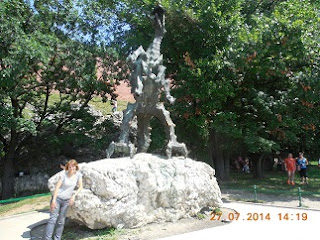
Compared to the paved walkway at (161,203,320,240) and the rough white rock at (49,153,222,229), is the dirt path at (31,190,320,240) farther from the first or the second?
the paved walkway at (161,203,320,240)

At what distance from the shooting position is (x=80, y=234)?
25.0 ft

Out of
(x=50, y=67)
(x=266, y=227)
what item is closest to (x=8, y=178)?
(x=50, y=67)

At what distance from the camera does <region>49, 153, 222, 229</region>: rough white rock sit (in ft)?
23.7

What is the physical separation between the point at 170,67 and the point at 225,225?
11672 mm

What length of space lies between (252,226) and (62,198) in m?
5.00

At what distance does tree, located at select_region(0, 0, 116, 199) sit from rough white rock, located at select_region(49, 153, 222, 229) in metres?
7.60

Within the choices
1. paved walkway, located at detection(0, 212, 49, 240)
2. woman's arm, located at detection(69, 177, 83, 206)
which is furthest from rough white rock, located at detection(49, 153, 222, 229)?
paved walkway, located at detection(0, 212, 49, 240)

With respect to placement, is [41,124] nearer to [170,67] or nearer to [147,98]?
[170,67]

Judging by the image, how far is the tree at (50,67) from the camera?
13992mm

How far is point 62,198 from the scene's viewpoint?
6469 millimetres

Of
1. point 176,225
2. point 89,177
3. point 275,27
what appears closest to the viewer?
point 89,177

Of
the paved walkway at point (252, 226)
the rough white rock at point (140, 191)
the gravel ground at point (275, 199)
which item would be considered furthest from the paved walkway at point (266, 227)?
the gravel ground at point (275, 199)

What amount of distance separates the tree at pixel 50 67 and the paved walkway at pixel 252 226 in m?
5.94

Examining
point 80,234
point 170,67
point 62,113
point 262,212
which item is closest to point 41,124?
point 62,113
